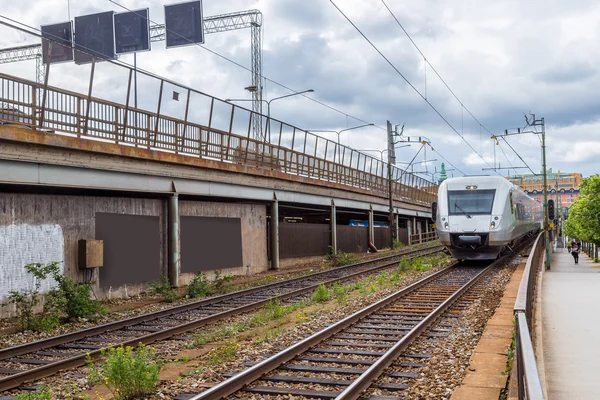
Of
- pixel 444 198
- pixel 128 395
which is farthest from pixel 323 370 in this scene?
pixel 444 198

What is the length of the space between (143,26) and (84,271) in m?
17.4

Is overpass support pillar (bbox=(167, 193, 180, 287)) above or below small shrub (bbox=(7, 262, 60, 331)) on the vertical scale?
above

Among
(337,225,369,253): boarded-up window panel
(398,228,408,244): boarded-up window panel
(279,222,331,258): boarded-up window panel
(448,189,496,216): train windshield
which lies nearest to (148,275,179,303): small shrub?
(279,222,331,258): boarded-up window panel

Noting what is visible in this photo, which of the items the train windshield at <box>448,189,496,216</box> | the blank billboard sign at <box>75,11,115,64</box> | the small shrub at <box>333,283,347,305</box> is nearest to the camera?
the small shrub at <box>333,283,347,305</box>

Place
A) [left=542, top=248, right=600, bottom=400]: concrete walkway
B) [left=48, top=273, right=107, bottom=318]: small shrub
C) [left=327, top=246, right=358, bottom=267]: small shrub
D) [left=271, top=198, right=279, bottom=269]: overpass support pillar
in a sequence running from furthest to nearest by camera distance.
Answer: [left=327, top=246, right=358, bottom=267]: small shrub → [left=271, top=198, right=279, bottom=269]: overpass support pillar → [left=48, top=273, right=107, bottom=318]: small shrub → [left=542, top=248, right=600, bottom=400]: concrete walkway

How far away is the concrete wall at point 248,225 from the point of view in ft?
71.2

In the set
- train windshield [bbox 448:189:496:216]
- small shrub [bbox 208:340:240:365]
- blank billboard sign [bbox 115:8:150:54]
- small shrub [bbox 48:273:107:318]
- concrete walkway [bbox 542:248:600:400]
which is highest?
blank billboard sign [bbox 115:8:150:54]

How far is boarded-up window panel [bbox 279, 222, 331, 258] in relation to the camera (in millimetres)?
27953

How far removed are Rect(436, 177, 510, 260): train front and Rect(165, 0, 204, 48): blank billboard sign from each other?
45.5 ft

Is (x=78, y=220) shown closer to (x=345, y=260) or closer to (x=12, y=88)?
(x=12, y=88)

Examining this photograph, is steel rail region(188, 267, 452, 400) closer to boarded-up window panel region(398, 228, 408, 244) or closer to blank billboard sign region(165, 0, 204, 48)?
blank billboard sign region(165, 0, 204, 48)

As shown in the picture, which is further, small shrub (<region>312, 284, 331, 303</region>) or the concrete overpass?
small shrub (<region>312, 284, 331, 303</region>)

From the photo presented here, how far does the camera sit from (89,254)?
1577 centimetres

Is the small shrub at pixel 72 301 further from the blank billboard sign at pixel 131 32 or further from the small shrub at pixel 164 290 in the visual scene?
the blank billboard sign at pixel 131 32
